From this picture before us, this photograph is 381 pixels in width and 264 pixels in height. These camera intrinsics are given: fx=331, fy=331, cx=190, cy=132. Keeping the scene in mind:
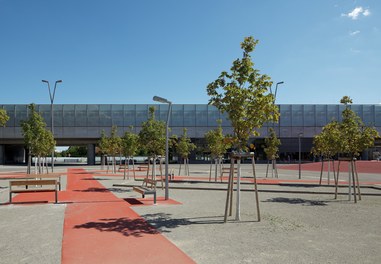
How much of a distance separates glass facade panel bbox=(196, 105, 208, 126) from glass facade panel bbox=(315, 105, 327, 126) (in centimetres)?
2213

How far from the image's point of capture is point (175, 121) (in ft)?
205

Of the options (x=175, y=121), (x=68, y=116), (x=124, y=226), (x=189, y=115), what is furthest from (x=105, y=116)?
(x=124, y=226)

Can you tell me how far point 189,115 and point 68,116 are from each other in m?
22.1

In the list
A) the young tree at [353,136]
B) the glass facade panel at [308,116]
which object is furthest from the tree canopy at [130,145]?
the glass facade panel at [308,116]

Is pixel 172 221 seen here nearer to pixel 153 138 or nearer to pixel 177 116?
pixel 153 138

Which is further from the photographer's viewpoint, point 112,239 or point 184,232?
point 184,232

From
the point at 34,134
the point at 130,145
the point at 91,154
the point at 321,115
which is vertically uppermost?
the point at 321,115

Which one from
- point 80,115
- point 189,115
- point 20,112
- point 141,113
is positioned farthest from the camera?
point 189,115

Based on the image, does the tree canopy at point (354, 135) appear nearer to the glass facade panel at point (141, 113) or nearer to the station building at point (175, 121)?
the station building at point (175, 121)

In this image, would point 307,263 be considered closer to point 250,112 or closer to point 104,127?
point 250,112

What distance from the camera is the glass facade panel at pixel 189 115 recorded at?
62.8 m

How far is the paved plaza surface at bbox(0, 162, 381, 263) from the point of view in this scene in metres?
6.31

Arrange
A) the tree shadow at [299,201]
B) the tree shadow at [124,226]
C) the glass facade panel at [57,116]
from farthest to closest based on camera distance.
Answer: the glass facade panel at [57,116] < the tree shadow at [299,201] < the tree shadow at [124,226]

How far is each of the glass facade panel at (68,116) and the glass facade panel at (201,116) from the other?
22825mm
